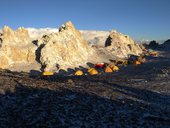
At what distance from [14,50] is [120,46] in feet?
135

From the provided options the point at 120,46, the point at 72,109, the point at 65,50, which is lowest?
the point at 72,109

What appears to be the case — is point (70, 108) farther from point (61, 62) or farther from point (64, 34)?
point (64, 34)

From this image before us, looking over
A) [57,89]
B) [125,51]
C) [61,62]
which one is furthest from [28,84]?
[125,51]

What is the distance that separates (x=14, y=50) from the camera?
84.7 metres

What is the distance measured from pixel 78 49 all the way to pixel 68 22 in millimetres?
10806

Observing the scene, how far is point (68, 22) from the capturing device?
3858 inches

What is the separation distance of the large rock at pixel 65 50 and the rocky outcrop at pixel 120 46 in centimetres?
1222

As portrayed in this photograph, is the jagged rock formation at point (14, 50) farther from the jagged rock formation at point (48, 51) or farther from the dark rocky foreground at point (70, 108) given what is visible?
the dark rocky foreground at point (70, 108)

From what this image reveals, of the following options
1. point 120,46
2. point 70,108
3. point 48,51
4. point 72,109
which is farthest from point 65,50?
point 72,109

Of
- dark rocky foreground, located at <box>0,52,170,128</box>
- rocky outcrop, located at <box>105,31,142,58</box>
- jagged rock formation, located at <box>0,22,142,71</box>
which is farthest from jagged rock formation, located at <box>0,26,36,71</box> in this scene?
dark rocky foreground, located at <box>0,52,170,128</box>

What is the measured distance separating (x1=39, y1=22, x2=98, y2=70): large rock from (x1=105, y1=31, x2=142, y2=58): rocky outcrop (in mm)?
12216

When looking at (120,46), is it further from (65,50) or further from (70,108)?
(70,108)

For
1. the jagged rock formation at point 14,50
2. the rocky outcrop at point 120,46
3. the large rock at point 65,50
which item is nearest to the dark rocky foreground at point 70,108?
the large rock at point 65,50

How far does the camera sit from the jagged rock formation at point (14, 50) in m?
82.4
